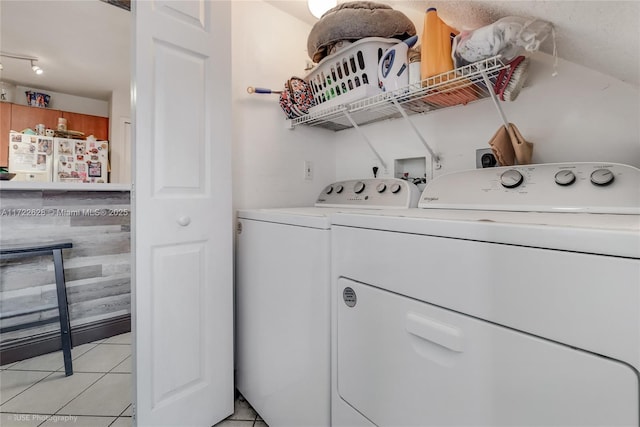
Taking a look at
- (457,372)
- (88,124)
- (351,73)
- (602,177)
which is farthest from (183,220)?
(88,124)

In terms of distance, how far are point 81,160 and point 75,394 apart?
1.89 meters

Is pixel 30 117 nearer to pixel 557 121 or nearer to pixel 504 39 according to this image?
pixel 504 39

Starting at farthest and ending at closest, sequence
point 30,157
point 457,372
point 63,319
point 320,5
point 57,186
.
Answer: point 30,157 → point 57,186 → point 63,319 → point 320,5 → point 457,372

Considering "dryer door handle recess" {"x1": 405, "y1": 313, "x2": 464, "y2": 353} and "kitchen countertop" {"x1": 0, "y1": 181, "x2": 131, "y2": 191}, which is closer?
"dryer door handle recess" {"x1": 405, "y1": 313, "x2": 464, "y2": 353}

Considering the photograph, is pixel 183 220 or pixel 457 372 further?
pixel 183 220

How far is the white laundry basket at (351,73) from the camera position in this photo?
1216mm

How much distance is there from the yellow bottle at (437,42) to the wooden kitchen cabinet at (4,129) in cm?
325

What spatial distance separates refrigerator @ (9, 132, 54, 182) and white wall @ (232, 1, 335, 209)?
1.98 meters

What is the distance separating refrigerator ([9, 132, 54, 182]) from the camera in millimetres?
2334

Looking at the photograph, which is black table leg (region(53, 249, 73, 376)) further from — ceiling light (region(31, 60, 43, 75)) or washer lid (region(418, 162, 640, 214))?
washer lid (region(418, 162, 640, 214))

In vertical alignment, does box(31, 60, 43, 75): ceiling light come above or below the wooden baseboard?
above

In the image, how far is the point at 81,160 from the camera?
247 centimetres

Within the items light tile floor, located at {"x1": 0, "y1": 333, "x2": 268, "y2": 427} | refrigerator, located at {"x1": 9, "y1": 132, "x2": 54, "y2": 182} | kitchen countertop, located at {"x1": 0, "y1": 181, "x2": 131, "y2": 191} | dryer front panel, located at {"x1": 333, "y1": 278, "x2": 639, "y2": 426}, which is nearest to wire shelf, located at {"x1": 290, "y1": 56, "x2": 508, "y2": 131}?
dryer front panel, located at {"x1": 333, "y1": 278, "x2": 639, "y2": 426}

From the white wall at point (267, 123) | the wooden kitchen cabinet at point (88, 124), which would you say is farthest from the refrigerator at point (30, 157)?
the white wall at point (267, 123)
